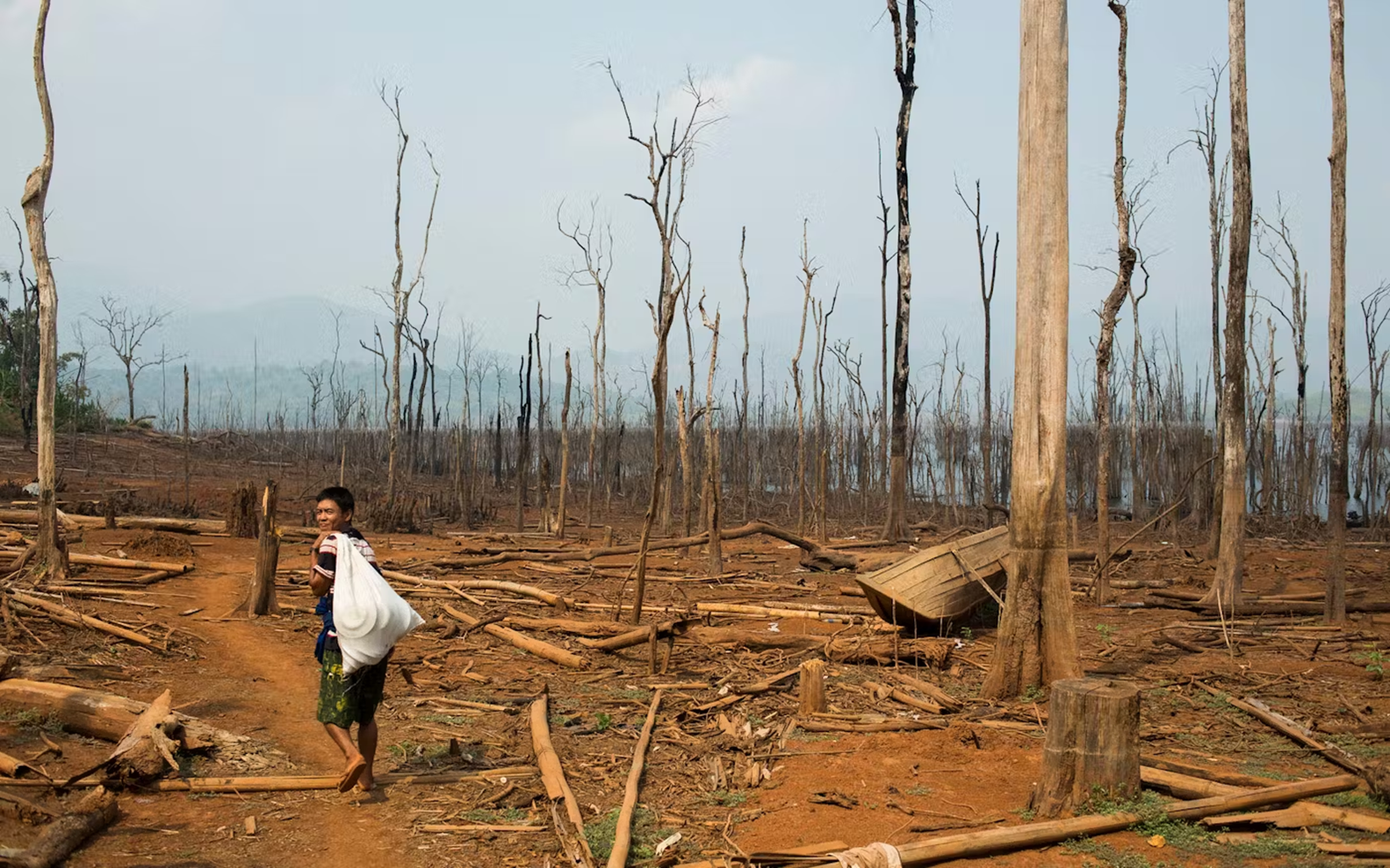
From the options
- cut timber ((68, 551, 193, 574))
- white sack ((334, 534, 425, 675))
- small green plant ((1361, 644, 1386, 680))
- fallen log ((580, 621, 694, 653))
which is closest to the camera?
white sack ((334, 534, 425, 675))

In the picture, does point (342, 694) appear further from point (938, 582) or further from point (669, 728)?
point (938, 582)

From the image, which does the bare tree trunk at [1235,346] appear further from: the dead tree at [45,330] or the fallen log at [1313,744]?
the dead tree at [45,330]

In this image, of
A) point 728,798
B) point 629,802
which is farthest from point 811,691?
point 629,802

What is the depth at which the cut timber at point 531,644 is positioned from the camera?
7.57 m

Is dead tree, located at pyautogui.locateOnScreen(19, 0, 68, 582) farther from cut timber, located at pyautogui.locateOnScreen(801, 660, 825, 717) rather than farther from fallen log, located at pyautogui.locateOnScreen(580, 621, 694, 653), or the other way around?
cut timber, located at pyautogui.locateOnScreen(801, 660, 825, 717)

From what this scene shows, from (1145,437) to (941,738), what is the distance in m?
17.1

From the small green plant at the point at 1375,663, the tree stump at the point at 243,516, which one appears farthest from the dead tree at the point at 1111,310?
the tree stump at the point at 243,516

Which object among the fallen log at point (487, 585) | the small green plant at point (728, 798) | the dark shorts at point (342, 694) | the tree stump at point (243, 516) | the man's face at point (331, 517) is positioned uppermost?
the man's face at point (331, 517)

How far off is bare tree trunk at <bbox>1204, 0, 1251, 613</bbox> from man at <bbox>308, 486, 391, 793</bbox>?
6.84 meters

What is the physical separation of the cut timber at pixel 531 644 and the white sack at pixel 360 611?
3077 mm

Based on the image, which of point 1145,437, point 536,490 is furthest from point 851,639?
point 536,490

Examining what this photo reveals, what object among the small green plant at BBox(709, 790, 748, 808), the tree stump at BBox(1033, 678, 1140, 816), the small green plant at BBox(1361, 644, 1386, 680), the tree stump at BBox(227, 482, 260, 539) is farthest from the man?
the tree stump at BBox(227, 482, 260, 539)

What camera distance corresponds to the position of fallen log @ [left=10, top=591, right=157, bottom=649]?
7.30 metres

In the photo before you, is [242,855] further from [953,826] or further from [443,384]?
[443,384]
